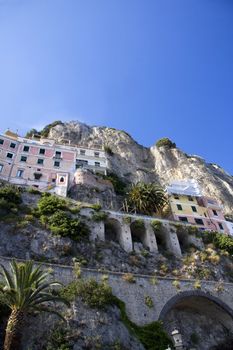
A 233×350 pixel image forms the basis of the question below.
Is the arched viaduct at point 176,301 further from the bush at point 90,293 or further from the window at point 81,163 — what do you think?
the window at point 81,163

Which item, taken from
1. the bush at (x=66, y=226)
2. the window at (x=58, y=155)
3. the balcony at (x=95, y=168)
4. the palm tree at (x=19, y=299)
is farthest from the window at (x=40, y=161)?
the palm tree at (x=19, y=299)

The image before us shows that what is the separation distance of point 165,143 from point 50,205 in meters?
54.5

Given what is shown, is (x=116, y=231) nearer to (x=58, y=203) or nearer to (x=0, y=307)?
(x=58, y=203)

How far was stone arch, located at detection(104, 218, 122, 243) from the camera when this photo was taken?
3638 cm

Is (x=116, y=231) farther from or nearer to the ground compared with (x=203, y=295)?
farther from the ground

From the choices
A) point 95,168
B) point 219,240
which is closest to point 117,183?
point 95,168

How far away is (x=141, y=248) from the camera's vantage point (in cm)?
3453

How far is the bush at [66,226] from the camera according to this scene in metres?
30.5

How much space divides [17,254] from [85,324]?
33.1 ft

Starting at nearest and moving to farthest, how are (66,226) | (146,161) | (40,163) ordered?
(66,226)
(40,163)
(146,161)

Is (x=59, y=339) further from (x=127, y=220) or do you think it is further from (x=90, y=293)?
(x=127, y=220)

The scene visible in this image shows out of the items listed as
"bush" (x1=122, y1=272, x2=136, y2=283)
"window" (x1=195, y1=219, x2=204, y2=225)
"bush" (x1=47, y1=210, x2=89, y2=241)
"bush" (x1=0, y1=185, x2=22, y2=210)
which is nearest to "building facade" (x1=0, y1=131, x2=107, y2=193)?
"bush" (x1=0, y1=185, x2=22, y2=210)

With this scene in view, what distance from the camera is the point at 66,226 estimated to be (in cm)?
3122

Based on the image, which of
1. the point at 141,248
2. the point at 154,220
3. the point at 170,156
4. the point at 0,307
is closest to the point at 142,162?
the point at 170,156
